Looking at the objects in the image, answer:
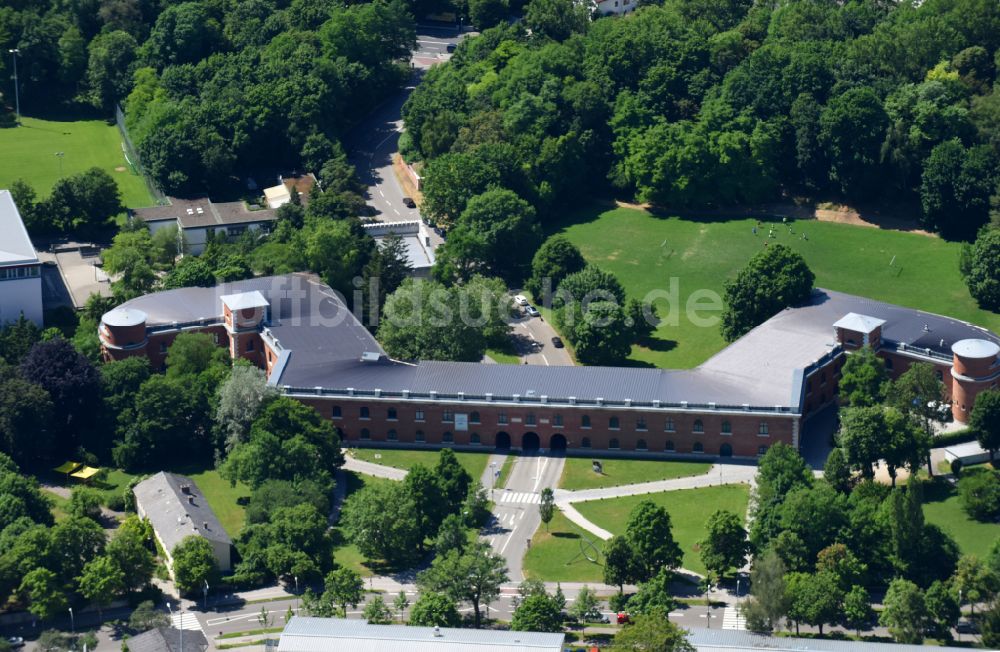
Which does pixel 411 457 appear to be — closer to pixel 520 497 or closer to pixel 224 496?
pixel 520 497

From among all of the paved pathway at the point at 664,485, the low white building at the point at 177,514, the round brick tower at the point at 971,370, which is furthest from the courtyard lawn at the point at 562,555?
the round brick tower at the point at 971,370

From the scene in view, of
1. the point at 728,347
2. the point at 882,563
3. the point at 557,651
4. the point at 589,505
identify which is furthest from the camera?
the point at 728,347

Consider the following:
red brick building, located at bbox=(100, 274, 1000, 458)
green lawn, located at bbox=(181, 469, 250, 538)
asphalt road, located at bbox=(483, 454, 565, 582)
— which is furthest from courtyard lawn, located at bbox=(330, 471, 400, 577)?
red brick building, located at bbox=(100, 274, 1000, 458)

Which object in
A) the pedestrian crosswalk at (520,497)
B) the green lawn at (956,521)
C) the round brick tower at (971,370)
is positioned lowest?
the pedestrian crosswalk at (520,497)

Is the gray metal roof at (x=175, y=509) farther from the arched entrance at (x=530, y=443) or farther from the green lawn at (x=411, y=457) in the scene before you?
the arched entrance at (x=530, y=443)

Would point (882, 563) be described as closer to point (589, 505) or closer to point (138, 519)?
point (589, 505)

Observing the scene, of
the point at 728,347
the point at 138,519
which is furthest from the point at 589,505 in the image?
the point at 138,519
